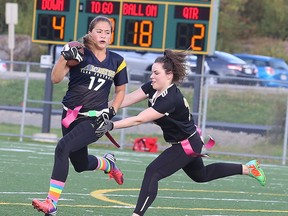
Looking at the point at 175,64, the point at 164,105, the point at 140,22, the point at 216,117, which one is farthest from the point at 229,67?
the point at 164,105

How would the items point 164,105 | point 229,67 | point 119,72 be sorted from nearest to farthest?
point 164,105, point 119,72, point 229,67

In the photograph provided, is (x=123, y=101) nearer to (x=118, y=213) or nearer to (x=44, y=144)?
(x=118, y=213)

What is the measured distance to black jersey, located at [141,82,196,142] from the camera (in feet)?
29.7

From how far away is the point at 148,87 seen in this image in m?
9.56

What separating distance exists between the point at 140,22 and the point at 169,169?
12519 mm

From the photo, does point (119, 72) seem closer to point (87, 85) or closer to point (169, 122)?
point (87, 85)

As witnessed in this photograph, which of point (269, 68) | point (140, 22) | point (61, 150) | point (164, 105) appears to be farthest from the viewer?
point (269, 68)

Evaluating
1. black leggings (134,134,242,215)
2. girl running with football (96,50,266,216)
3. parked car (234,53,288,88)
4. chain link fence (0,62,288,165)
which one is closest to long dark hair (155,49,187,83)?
girl running with football (96,50,266,216)

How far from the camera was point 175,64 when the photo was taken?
30.4ft

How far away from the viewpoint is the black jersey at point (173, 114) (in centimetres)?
905

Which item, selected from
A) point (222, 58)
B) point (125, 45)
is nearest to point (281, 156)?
point (125, 45)

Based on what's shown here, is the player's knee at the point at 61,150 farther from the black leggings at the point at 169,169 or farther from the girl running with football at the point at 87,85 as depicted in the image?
the black leggings at the point at 169,169

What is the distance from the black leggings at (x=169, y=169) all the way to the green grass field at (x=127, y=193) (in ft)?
1.99

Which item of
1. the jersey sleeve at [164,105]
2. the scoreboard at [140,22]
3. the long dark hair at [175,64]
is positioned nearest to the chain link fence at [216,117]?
the scoreboard at [140,22]
